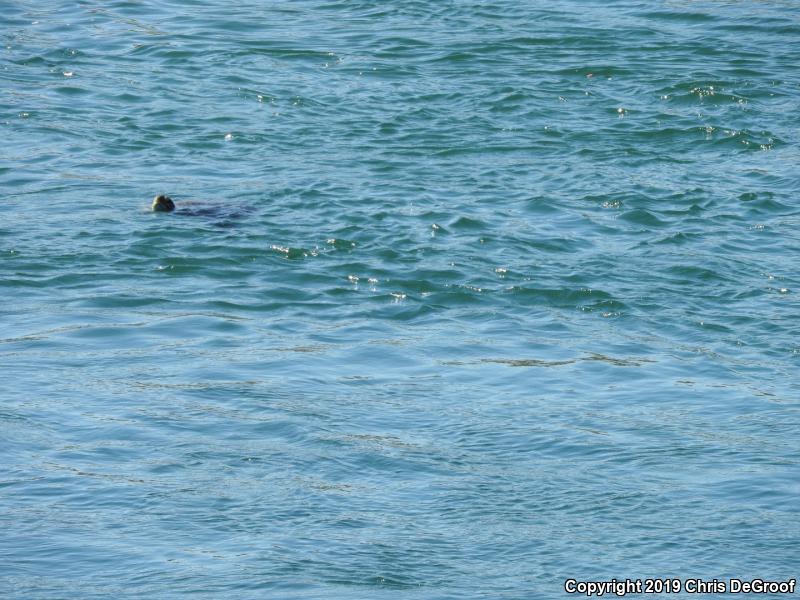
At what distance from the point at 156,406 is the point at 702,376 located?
12.7 ft

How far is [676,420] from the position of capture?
9.28 metres

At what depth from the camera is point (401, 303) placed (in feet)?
37.4

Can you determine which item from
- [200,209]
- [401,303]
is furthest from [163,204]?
[401,303]

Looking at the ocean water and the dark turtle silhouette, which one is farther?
the dark turtle silhouette

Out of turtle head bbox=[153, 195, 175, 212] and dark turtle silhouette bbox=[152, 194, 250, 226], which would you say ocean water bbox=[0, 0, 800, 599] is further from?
turtle head bbox=[153, 195, 175, 212]

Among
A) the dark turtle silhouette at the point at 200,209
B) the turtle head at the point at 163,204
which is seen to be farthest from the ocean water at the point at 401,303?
the turtle head at the point at 163,204

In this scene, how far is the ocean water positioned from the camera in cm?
780

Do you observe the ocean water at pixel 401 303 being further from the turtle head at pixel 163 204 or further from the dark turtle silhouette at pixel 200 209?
the turtle head at pixel 163 204

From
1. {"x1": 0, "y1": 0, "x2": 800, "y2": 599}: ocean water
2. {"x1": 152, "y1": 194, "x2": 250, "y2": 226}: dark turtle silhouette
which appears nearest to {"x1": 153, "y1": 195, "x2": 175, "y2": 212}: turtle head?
{"x1": 152, "y1": 194, "x2": 250, "y2": 226}: dark turtle silhouette

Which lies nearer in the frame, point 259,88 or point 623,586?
point 623,586

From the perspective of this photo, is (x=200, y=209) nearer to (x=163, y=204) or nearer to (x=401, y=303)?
(x=163, y=204)

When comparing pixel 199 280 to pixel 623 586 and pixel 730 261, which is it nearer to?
pixel 730 261

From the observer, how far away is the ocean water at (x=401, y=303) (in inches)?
307

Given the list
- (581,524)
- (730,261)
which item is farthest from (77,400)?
(730,261)
